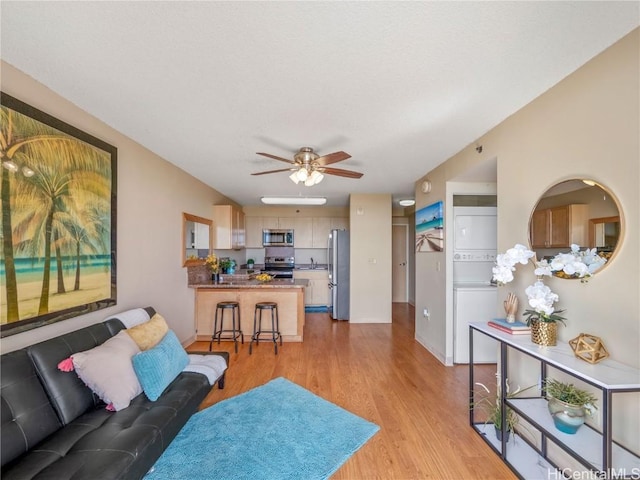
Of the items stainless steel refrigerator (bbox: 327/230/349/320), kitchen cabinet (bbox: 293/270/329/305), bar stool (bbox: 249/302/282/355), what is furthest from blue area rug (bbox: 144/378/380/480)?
kitchen cabinet (bbox: 293/270/329/305)

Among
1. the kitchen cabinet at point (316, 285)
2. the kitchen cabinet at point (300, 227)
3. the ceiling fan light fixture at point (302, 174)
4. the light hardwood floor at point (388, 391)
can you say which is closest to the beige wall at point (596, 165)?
the light hardwood floor at point (388, 391)

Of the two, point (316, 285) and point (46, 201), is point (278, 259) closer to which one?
point (316, 285)

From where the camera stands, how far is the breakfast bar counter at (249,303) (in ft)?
13.5

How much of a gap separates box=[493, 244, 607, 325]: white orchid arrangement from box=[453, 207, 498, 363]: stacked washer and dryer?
1.52 meters

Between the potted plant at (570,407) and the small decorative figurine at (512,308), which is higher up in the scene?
the small decorative figurine at (512,308)

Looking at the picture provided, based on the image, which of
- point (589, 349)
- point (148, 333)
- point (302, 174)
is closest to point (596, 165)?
point (589, 349)

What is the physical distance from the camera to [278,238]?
6652 millimetres

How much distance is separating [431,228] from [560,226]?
1.92m

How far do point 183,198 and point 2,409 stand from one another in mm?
2786

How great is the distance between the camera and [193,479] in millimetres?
1619

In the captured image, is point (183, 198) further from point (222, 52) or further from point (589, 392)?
point (589, 392)

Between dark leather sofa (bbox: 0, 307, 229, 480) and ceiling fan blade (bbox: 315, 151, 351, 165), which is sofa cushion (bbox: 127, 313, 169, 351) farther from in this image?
ceiling fan blade (bbox: 315, 151, 351, 165)

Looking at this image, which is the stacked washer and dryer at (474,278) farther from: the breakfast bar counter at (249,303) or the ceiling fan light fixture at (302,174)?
the breakfast bar counter at (249,303)

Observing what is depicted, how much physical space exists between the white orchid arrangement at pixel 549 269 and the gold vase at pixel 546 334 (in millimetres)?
29
